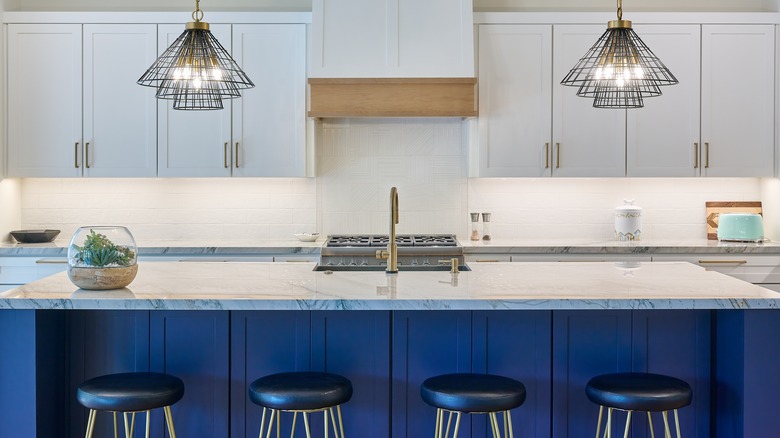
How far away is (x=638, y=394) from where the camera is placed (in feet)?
9.27

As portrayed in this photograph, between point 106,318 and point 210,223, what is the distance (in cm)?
242

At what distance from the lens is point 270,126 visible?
206 inches

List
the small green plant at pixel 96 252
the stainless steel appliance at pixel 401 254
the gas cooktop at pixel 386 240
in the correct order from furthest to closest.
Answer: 1. the gas cooktop at pixel 386 240
2. the stainless steel appliance at pixel 401 254
3. the small green plant at pixel 96 252

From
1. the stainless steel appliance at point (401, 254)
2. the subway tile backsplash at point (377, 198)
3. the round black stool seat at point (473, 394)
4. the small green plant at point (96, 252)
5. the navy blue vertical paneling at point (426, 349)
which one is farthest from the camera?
the subway tile backsplash at point (377, 198)

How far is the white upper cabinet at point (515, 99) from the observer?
5230mm

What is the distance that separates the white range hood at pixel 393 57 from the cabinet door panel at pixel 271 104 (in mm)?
167

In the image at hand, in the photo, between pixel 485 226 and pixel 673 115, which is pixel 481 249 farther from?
pixel 673 115

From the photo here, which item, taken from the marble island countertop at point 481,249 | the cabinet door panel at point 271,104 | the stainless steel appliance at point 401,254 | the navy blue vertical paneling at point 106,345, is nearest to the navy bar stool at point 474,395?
the navy blue vertical paneling at point 106,345

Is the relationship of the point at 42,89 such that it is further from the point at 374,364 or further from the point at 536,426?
the point at 536,426

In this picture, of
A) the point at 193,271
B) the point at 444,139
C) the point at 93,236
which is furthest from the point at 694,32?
the point at 93,236

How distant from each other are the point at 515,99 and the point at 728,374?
256cm

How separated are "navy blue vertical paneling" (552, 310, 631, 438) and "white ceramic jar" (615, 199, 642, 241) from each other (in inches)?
92.6

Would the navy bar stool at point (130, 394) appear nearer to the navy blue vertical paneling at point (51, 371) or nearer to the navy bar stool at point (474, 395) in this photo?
the navy blue vertical paneling at point (51, 371)

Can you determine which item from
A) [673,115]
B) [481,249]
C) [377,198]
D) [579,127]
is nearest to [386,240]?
[377,198]
